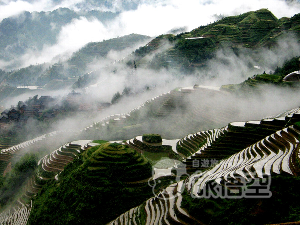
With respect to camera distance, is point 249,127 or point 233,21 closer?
point 249,127

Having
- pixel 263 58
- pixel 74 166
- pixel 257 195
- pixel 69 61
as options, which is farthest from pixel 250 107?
pixel 69 61

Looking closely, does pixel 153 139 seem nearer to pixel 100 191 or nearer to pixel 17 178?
pixel 100 191

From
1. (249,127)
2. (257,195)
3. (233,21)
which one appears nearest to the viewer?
(257,195)

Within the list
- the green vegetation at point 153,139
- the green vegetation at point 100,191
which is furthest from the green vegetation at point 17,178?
the green vegetation at point 153,139

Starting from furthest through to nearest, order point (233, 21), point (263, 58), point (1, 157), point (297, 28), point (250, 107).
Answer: point (233, 21), point (263, 58), point (297, 28), point (1, 157), point (250, 107)

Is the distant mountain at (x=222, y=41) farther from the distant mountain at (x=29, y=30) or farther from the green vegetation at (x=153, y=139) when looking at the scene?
the distant mountain at (x=29, y=30)

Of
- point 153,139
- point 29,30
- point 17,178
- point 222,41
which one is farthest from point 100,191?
point 29,30

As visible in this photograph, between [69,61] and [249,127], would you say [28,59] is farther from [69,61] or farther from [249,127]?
[249,127]

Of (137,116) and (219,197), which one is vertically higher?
(219,197)

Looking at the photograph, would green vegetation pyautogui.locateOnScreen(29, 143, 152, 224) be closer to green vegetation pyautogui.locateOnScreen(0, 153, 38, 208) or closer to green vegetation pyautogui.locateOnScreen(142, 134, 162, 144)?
green vegetation pyautogui.locateOnScreen(142, 134, 162, 144)
